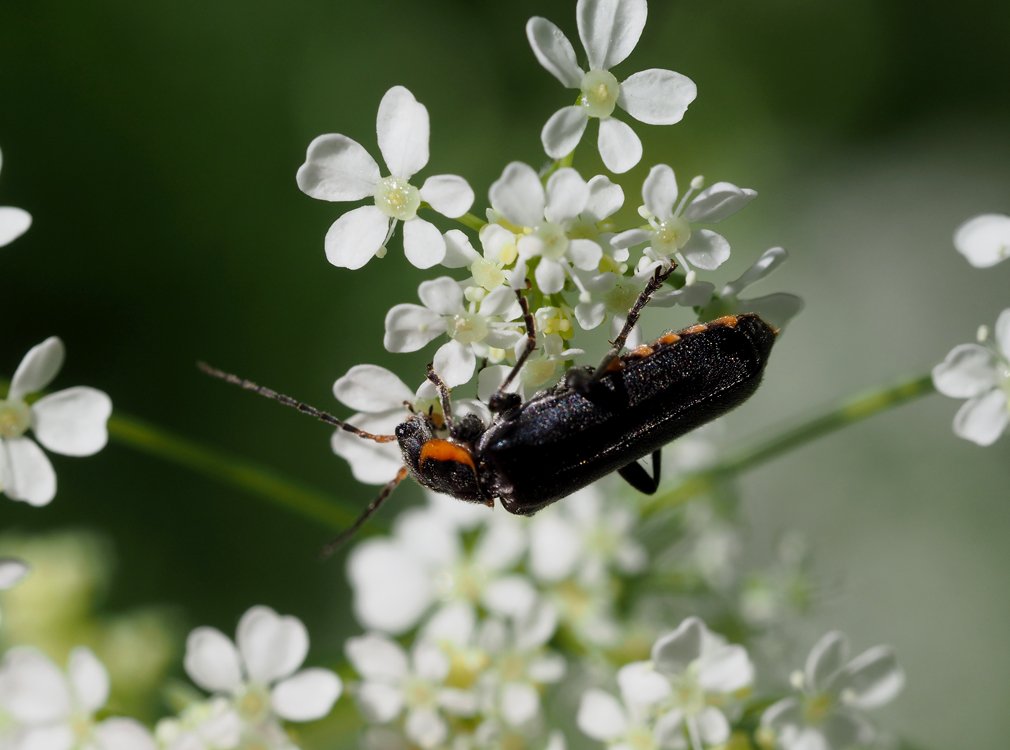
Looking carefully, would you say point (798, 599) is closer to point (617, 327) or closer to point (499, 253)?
point (617, 327)

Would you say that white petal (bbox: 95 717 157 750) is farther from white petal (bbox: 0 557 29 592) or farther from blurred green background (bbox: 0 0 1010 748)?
blurred green background (bbox: 0 0 1010 748)

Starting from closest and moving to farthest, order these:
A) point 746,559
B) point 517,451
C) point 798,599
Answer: point 517,451
point 798,599
point 746,559

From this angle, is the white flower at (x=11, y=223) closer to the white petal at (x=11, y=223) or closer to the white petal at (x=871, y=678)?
the white petal at (x=11, y=223)

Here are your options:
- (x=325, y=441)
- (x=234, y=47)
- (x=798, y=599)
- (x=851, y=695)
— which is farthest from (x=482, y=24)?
(x=851, y=695)

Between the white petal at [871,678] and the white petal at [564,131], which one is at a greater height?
the white petal at [564,131]

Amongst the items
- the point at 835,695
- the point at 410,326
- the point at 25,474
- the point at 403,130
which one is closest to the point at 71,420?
the point at 25,474

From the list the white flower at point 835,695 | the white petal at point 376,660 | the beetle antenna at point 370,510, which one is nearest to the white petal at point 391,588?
the beetle antenna at point 370,510
